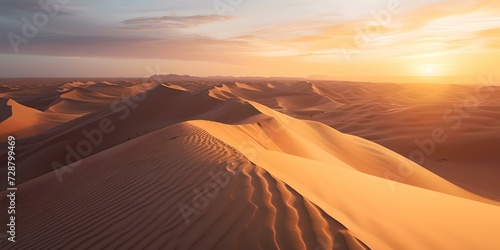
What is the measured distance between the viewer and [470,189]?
443 inches

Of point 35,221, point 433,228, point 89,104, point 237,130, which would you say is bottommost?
point 89,104

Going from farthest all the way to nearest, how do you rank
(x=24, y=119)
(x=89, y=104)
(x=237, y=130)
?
(x=89, y=104) → (x=24, y=119) → (x=237, y=130)

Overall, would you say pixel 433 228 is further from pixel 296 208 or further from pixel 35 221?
pixel 35 221

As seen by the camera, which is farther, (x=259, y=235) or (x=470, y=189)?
(x=470, y=189)

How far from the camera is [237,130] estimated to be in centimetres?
1110

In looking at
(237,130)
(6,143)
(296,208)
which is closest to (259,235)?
(296,208)

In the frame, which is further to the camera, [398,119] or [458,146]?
[398,119]

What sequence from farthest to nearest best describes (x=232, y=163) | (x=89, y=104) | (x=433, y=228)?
(x=89, y=104) < (x=232, y=163) < (x=433, y=228)

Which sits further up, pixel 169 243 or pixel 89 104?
pixel 169 243

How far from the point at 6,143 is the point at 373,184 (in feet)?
66.2

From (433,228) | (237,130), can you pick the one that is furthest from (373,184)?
(237,130)

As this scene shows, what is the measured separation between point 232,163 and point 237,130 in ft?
19.2

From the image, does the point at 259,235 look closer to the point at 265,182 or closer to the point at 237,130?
the point at 265,182

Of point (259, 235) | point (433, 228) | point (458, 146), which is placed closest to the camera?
point (259, 235)
